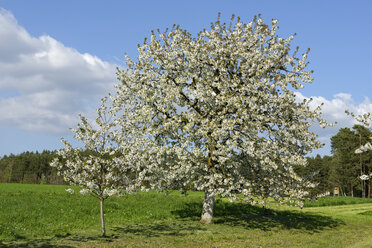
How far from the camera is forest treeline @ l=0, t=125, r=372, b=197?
8881 centimetres

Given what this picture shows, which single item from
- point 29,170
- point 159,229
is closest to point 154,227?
point 159,229

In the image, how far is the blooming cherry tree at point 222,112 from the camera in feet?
73.0

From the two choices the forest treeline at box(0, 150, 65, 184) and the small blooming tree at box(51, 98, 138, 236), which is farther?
the forest treeline at box(0, 150, 65, 184)

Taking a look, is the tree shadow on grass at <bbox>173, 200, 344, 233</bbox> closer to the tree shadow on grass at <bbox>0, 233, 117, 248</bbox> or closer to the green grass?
the tree shadow on grass at <bbox>0, 233, 117, 248</bbox>

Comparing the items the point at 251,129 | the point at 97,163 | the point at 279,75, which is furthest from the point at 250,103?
the point at 97,163

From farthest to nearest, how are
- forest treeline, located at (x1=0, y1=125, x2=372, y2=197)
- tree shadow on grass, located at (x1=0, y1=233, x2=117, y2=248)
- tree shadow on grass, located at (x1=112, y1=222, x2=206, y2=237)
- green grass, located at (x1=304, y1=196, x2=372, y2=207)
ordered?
forest treeline, located at (x1=0, y1=125, x2=372, y2=197), green grass, located at (x1=304, y1=196, x2=372, y2=207), tree shadow on grass, located at (x1=112, y1=222, x2=206, y2=237), tree shadow on grass, located at (x1=0, y1=233, x2=117, y2=248)

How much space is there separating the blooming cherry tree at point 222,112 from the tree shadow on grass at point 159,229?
218cm

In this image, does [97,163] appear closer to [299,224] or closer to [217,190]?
[217,190]

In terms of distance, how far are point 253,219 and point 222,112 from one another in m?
11.5

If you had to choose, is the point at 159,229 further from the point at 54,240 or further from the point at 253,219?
the point at 253,219

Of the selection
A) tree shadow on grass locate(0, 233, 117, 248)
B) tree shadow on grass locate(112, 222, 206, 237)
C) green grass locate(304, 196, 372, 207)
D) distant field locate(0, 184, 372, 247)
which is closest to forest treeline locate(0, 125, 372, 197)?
green grass locate(304, 196, 372, 207)

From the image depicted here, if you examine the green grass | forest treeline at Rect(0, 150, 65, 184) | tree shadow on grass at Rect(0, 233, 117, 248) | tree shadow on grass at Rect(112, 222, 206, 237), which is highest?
forest treeline at Rect(0, 150, 65, 184)

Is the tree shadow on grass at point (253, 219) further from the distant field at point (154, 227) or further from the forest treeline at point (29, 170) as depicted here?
the forest treeline at point (29, 170)

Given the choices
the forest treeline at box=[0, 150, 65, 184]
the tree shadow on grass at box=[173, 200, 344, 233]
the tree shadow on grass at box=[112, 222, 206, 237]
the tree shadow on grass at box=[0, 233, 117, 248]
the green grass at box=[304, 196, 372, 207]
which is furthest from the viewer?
the forest treeline at box=[0, 150, 65, 184]
